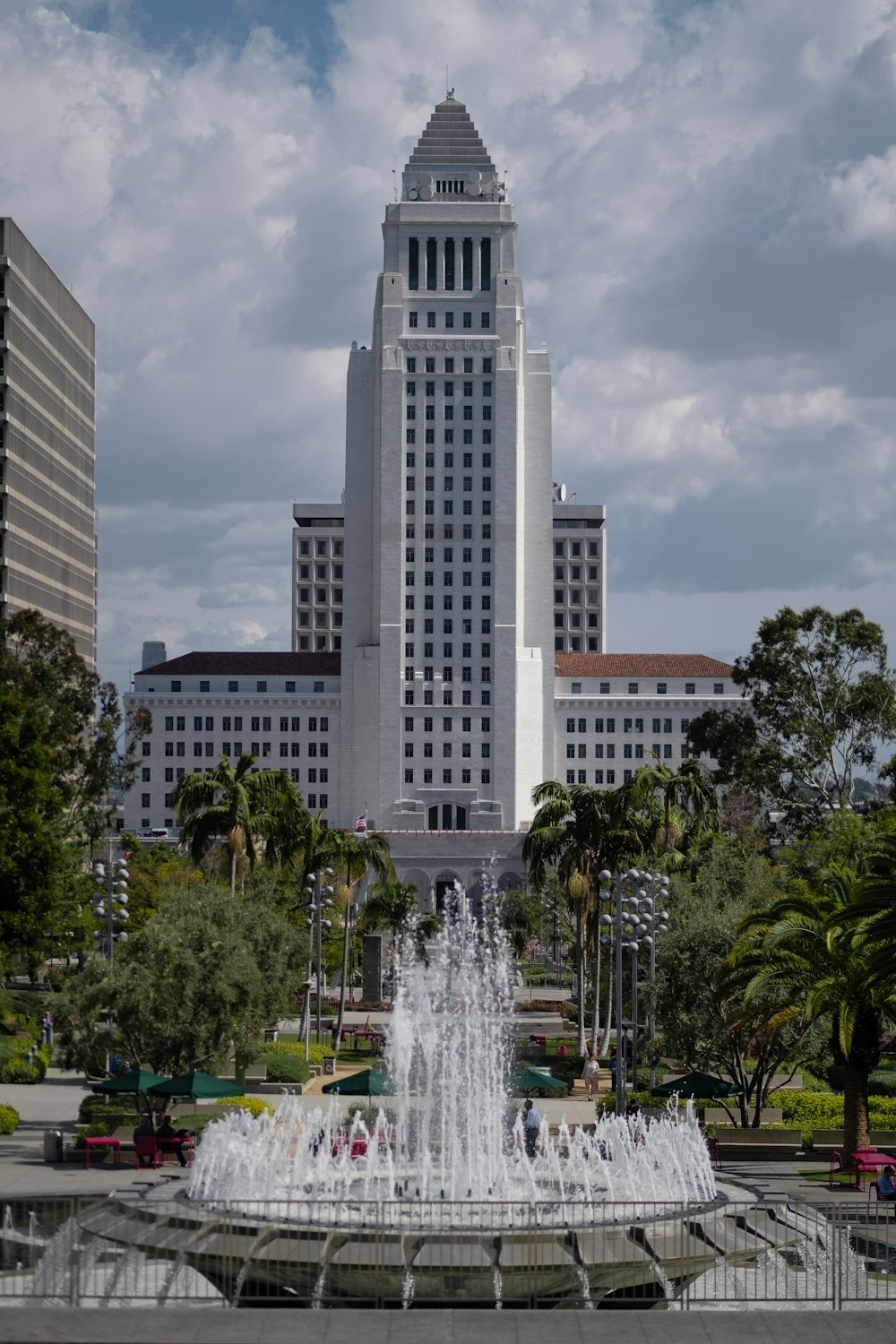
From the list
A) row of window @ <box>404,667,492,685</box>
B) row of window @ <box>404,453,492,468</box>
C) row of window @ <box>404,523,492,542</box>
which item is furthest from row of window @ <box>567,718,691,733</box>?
row of window @ <box>404,453,492,468</box>

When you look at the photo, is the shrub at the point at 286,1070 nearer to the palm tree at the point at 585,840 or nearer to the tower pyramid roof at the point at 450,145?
the palm tree at the point at 585,840

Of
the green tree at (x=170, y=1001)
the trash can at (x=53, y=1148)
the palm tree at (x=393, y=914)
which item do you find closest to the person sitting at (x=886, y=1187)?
the green tree at (x=170, y=1001)

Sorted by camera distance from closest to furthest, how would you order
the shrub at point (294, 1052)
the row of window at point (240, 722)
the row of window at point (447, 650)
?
the shrub at point (294, 1052), the row of window at point (447, 650), the row of window at point (240, 722)

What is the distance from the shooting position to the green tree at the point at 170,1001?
4100 centimetres

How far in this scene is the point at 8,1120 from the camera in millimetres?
41312

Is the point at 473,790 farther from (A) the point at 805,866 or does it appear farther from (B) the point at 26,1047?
(B) the point at 26,1047

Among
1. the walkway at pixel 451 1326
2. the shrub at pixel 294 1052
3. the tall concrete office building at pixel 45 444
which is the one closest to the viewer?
the walkway at pixel 451 1326

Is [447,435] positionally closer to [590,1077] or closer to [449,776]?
[449,776]

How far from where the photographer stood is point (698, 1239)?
25344 mm

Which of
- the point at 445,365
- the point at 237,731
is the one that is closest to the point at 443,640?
the point at 237,731

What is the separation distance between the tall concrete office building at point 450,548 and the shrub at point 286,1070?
8783 cm

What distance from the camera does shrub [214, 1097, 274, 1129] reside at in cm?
4112

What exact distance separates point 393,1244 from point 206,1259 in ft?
8.77

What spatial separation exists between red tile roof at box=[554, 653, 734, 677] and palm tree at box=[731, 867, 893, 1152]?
110011 millimetres
